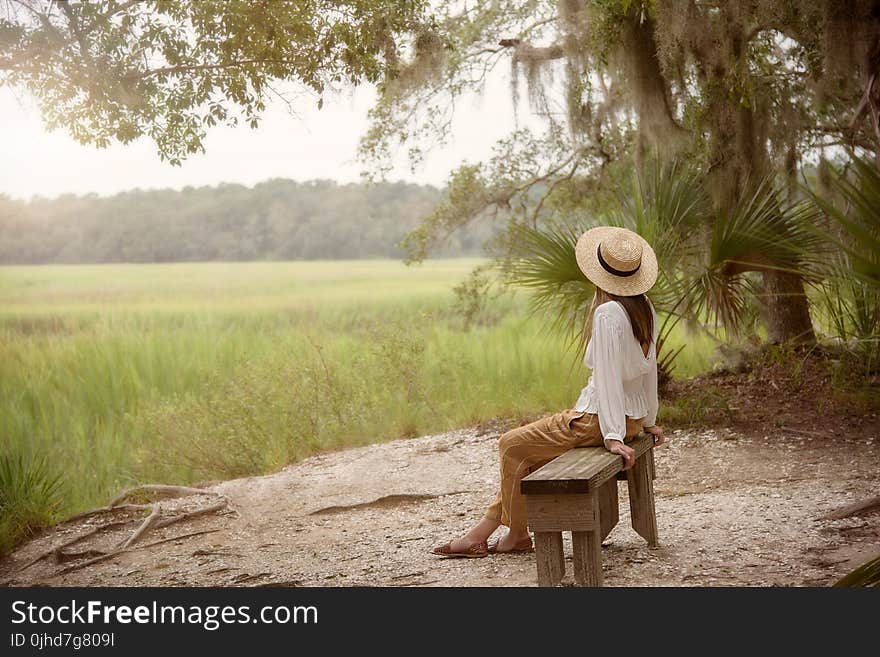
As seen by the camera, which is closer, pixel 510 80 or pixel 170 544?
pixel 170 544

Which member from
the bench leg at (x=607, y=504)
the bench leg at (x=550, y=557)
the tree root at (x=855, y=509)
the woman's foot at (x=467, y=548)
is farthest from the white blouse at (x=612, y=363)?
the tree root at (x=855, y=509)

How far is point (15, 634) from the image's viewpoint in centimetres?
355

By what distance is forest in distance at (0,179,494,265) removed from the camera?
857 centimetres

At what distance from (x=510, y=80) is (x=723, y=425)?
3058mm

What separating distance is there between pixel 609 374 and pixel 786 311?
4.07 m

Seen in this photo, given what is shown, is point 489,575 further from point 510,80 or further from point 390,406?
point 510,80

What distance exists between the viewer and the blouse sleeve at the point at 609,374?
3.18 m

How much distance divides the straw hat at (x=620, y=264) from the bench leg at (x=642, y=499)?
2.19 ft

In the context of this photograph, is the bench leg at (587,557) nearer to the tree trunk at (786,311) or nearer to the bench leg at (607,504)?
the bench leg at (607,504)

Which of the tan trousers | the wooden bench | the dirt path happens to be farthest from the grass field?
the wooden bench

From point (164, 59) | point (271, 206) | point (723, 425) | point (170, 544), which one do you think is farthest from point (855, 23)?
point (271, 206)

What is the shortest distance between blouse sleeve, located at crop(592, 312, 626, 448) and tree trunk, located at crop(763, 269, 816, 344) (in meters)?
3.82

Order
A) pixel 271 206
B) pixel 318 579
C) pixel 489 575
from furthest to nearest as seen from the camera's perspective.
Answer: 1. pixel 271 206
2. pixel 318 579
3. pixel 489 575

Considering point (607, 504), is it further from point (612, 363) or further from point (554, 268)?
point (554, 268)
